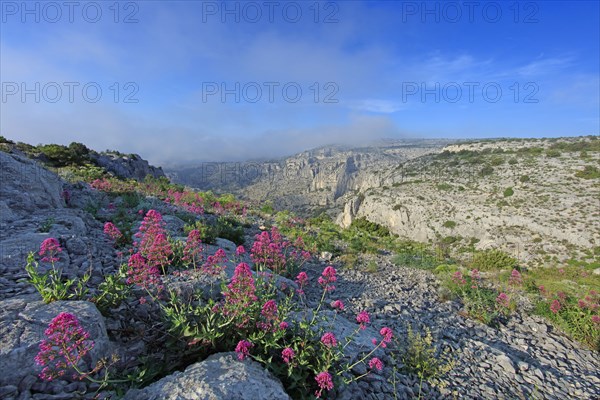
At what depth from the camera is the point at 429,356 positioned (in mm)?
5633

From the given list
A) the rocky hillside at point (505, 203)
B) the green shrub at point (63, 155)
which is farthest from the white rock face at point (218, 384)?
the rocky hillside at point (505, 203)

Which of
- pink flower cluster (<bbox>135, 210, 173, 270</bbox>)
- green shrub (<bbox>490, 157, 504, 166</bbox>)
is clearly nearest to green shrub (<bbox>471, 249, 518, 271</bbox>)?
pink flower cluster (<bbox>135, 210, 173, 270</bbox>)

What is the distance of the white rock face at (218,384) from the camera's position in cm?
307

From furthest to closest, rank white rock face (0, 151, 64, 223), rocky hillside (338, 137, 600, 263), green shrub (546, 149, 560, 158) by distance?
green shrub (546, 149, 560, 158) → rocky hillside (338, 137, 600, 263) → white rock face (0, 151, 64, 223)

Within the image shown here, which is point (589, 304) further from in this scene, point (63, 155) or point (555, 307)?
point (63, 155)

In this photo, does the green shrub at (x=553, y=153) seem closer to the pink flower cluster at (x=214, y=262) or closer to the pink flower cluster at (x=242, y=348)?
the pink flower cluster at (x=214, y=262)

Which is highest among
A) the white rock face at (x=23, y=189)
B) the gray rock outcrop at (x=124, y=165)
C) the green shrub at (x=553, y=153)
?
the green shrub at (x=553, y=153)

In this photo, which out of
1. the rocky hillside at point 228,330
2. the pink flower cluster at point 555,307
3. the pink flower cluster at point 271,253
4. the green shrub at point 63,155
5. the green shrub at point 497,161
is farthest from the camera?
the green shrub at point 497,161

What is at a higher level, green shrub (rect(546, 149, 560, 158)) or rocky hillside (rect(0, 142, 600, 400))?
green shrub (rect(546, 149, 560, 158))

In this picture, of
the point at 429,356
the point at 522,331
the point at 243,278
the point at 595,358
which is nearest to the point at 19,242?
the point at 243,278

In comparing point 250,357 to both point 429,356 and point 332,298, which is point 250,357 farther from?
point 332,298

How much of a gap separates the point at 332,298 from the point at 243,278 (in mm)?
4775

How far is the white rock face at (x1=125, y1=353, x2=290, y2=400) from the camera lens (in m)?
3.07

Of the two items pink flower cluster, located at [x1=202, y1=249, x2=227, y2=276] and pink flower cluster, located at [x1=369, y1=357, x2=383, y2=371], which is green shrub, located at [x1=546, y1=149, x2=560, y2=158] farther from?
pink flower cluster, located at [x1=202, y1=249, x2=227, y2=276]
